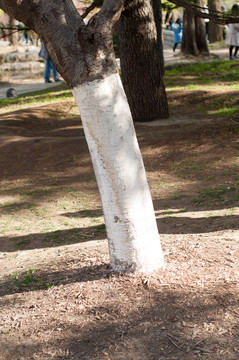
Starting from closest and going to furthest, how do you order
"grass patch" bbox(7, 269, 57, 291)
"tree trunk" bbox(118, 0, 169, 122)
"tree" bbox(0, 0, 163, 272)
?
"tree" bbox(0, 0, 163, 272) < "grass patch" bbox(7, 269, 57, 291) < "tree trunk" bbox(118, 0, 169, 122)

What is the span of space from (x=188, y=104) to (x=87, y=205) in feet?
19.4

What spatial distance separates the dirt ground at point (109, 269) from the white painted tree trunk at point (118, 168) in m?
0.29

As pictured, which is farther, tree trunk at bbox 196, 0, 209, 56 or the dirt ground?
tree trunk at bbox 196, 0, 209, 56

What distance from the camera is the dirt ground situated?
9.64 feet

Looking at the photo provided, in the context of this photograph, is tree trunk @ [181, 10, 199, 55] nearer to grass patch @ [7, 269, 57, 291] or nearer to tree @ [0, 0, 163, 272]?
tree @ [0, 0, 163, 272]

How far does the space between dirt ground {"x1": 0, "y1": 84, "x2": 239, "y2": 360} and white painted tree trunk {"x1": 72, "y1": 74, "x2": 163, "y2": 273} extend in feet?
0.97

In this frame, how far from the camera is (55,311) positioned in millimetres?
3340

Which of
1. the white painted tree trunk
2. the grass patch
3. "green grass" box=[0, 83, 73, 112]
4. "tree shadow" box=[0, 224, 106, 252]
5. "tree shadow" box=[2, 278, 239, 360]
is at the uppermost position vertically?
the white painted tree trunk

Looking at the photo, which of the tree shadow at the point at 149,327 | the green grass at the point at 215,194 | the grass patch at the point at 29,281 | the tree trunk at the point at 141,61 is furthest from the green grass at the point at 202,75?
the tree shadow at the point at 149,327

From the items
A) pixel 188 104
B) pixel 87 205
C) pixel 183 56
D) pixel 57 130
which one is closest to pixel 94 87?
pixel 87 205

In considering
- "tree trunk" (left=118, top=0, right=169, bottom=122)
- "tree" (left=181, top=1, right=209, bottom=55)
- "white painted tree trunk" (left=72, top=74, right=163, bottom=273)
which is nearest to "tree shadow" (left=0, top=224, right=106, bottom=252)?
"white painted tree trunk" (left=72, top=74, right=163, bottom=273)

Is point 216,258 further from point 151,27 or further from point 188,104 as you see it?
point 188,104

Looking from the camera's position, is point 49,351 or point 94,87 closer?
point 49,351

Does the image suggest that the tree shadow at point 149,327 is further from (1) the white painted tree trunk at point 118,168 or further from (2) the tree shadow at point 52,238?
(2) the tree shadow at point 52,238
